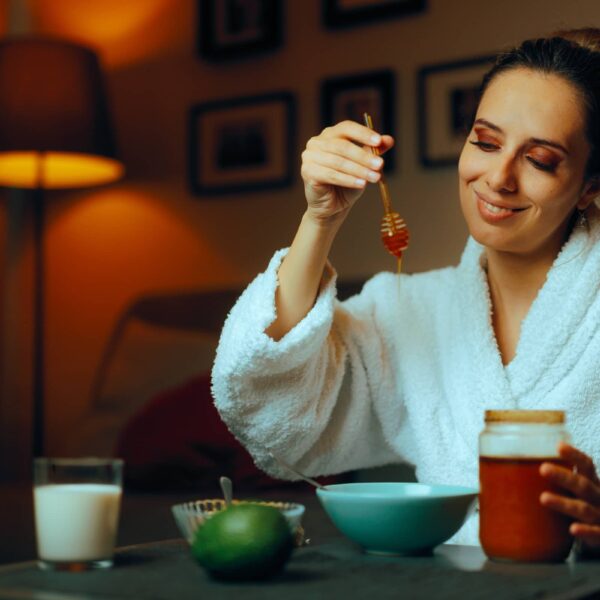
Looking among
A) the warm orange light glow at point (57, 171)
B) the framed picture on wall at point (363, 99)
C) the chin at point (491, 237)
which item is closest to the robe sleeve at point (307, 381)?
the chin at point (491, 237)

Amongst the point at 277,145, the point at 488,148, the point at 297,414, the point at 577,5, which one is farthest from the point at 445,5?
the point at 297,414

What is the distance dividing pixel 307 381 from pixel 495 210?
0.34 metres

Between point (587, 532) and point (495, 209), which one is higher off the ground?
point (495, 209)

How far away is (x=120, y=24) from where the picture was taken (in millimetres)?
3623

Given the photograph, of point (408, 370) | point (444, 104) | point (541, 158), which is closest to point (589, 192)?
point (541, 158)

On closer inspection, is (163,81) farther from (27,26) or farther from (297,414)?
(297,414)

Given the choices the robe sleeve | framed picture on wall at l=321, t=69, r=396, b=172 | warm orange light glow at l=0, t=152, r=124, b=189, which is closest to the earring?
the robe sleeve

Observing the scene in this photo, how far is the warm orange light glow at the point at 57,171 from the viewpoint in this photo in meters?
3.46

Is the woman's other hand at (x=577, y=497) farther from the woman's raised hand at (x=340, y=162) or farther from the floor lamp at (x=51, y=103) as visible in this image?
the floor lamp at (x=51, y=103)

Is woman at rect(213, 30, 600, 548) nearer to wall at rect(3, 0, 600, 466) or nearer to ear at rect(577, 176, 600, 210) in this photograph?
ear at rect(577, 176, 600, 210)

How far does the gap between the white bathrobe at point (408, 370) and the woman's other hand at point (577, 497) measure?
1.45 feet

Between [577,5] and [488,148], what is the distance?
4.61 feet

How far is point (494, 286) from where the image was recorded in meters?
1.57

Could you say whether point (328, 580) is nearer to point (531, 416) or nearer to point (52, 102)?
point (531, 416)
